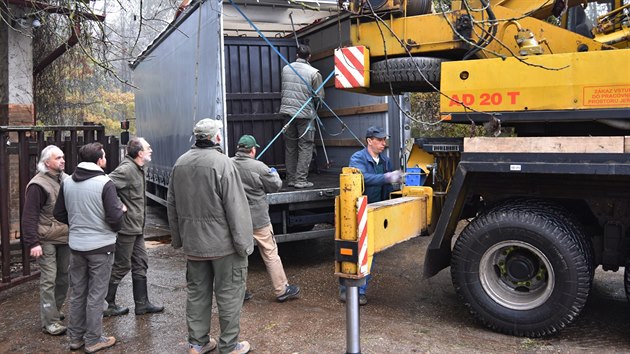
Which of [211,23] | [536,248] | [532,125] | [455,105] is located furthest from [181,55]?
[536,248]

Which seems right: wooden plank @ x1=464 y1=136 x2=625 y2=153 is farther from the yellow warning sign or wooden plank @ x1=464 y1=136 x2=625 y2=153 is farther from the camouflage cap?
the camouflage cap

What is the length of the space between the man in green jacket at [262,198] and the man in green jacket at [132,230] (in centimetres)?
89

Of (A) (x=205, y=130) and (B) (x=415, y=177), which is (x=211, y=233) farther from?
(B) (x=415, y=177)

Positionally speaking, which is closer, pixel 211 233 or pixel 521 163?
pixel 211 233

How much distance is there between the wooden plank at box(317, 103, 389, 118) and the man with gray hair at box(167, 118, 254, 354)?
330 cm

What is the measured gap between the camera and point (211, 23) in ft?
20.0

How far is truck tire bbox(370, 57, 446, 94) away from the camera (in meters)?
4.82

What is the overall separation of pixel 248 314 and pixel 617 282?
3791mm

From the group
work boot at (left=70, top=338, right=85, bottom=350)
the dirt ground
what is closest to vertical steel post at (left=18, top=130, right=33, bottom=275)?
the dirt ground

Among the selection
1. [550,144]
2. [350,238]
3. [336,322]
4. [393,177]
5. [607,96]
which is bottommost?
[336,322]

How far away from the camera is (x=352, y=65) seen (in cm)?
516

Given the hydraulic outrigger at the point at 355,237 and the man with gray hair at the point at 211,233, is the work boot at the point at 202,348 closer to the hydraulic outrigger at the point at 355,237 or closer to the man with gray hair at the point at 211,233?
the man with gray hair at the point at 211,233

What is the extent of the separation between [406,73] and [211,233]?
2255 mm

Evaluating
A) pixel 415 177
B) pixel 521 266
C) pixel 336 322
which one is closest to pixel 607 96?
pixel 521 266
